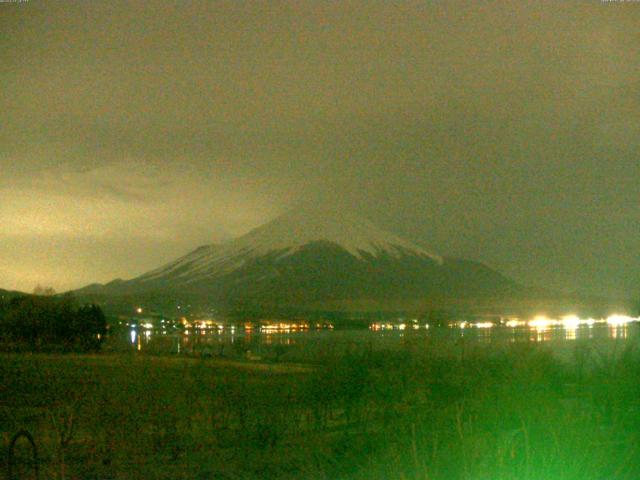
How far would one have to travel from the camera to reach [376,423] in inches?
736

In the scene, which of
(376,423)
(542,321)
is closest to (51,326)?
(376,423)

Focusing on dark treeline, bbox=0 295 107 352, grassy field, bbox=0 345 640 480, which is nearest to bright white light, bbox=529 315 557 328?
dark treeline, bbox=0 295 107 352

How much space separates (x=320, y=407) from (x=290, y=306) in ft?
469

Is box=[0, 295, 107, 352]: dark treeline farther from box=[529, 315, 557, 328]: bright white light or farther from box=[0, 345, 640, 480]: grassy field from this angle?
box=[529, 315, 557, 328]: bright white light

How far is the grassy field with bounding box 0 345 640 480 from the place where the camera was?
35.6 ft

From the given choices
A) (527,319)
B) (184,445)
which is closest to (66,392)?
(184,445)

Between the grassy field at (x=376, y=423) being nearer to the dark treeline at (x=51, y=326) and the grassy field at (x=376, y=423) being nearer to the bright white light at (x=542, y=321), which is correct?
the dark treeline at (x=51, y=326)

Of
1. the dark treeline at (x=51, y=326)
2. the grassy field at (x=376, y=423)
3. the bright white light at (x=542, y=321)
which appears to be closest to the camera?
the grassy field at (x=376, y=423)

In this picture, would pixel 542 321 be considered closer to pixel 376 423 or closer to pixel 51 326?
pixel 51 326

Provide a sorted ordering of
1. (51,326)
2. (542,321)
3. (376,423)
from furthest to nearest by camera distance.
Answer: (542,321)
(51,326)
(376,423)

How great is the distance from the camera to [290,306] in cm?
16262

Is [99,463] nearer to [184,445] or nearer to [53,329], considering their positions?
[184,445]

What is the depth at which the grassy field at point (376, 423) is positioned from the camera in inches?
427

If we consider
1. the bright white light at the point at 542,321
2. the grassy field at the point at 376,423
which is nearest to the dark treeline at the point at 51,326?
the grassy field at the point at 376,423
